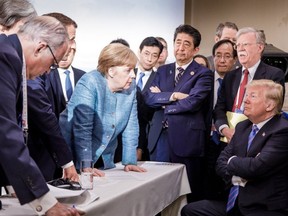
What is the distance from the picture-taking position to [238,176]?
2.58m

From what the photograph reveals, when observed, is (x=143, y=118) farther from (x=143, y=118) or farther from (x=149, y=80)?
(x=149, y=80)

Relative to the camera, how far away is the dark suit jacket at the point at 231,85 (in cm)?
307

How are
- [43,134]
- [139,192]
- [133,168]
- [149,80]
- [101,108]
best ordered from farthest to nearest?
[149,80]
[133,168]
[101,108]
[139,192]
[43,134]

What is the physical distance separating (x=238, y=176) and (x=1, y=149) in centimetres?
161

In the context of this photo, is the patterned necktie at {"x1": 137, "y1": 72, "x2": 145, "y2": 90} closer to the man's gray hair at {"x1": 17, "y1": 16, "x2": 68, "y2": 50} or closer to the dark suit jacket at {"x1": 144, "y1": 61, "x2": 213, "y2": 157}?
the dark suit jacket at {"x1": 144, "y1": 61, "x2": 213, "y2": 157}

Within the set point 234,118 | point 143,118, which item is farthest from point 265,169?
point 143,118

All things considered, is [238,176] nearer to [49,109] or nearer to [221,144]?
[221,144]

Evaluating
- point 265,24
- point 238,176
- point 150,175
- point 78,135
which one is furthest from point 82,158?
point 265,24

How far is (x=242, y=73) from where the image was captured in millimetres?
3193

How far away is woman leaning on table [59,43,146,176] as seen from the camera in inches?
91.2

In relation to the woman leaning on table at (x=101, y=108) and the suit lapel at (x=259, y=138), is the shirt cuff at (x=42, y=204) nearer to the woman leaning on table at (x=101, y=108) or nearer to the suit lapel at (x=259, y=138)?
the woman leaning on table at (x=101, y=108)

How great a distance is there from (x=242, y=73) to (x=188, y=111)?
47 cm

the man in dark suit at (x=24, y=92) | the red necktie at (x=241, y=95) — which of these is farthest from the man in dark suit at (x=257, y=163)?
the man in dark suit at (x=24, y=92)

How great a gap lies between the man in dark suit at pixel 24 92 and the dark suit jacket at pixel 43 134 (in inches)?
14.3
